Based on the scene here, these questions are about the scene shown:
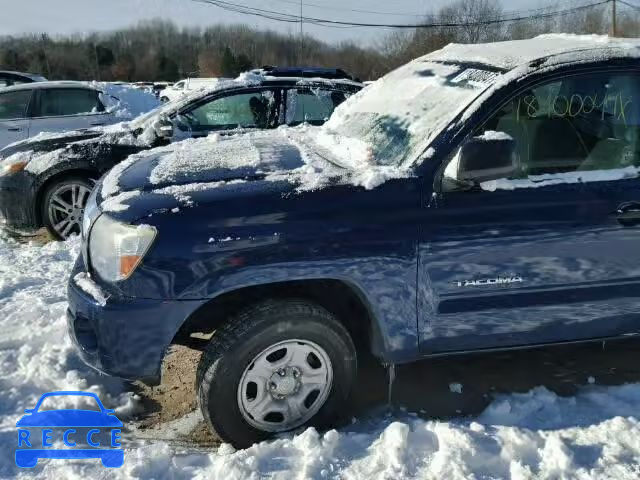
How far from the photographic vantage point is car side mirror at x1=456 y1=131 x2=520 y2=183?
2.77 m

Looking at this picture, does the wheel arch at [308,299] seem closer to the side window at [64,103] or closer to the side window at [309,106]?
the side window at [309,106]

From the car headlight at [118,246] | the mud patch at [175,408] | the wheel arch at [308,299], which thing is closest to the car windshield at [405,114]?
the wheel arch at [308,299]

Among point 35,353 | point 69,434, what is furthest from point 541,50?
point 35,353

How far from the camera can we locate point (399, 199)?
281cm

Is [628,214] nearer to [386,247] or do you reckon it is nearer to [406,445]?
[386,247]

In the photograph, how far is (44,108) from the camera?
892 cm

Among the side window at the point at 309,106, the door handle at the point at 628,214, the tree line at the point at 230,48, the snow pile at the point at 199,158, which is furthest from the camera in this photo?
the tree line at the point at 230,48

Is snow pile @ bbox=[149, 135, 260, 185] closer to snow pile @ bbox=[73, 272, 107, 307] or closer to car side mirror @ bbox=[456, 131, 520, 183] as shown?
snow pile @ bbox=[73, 272, 107, 307]

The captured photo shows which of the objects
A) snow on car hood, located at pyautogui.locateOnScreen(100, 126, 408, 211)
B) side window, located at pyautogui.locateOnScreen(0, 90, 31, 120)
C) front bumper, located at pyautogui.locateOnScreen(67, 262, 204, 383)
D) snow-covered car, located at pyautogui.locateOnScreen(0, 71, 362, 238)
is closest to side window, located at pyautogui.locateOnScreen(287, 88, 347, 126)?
snow-covered car, located at pyautogui.locateOnScreen(0, 71, 362, 238)

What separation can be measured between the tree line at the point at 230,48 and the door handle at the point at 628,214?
33.5 metres

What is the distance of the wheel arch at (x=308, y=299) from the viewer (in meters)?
2.87

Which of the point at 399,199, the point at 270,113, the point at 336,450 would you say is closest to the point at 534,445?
the point at 336,450

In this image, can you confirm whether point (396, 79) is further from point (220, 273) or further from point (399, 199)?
point (220, 273)

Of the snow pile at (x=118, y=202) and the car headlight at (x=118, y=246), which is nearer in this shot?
the car headlight at (x=118, y=246)
